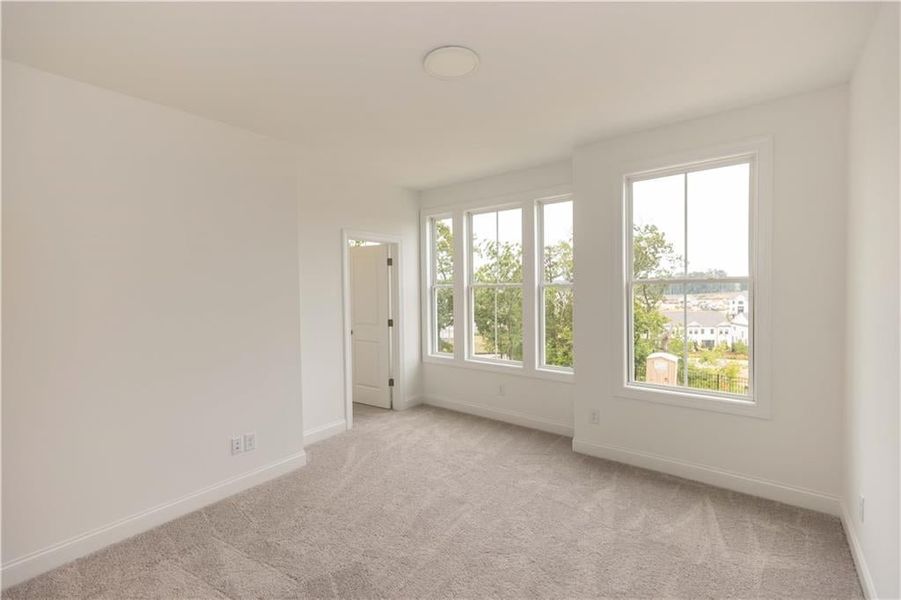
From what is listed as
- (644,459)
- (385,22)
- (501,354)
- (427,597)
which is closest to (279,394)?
(427,597)

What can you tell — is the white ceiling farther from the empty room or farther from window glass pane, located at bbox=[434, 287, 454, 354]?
window glass pane, located at bbox=[434, 287, 454, 354]

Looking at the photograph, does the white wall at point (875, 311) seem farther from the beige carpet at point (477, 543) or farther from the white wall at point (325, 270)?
the white wall at point (325, 270)

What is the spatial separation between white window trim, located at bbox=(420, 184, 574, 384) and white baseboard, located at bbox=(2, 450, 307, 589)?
2131mm

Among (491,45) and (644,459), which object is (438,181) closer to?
(491,45)

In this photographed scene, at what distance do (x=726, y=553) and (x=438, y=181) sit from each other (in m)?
3.88

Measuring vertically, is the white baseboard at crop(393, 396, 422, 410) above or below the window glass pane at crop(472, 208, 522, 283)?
below

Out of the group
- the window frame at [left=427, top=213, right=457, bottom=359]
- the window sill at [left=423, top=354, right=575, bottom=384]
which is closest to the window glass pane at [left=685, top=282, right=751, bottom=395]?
the window sill at [left=423, top=354, right=575, bottom=384]

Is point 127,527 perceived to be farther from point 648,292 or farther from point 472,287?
point 648,292

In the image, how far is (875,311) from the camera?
189cm

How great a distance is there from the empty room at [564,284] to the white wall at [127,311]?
0.6 inches

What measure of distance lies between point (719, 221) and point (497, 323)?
2.26 metres

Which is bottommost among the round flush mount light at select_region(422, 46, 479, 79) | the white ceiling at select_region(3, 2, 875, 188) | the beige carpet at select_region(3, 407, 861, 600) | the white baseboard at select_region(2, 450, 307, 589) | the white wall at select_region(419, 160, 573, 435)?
the beige carpet at select_region(3, 407, 861, 600)

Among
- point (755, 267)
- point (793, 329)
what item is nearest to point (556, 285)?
point (755, 267)

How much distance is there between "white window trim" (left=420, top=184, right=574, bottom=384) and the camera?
4254 millimetres
